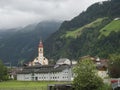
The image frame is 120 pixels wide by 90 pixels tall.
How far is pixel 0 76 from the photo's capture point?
162 meters

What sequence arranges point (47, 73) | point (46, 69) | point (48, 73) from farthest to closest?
point (46, 69)
point (47, 73)
point (48, 73)

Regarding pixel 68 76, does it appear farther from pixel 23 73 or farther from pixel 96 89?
pixel 96 89

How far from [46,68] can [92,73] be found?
320ft

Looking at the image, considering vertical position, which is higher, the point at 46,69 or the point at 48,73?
the point at 46,69

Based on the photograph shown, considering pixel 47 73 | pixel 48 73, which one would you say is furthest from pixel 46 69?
pixel 48 73

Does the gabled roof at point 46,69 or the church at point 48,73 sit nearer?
the church at point 48,73

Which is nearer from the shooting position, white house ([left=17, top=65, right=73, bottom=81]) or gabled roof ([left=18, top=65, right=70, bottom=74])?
white house ([left=17, top=65, right=73, bottom=81])

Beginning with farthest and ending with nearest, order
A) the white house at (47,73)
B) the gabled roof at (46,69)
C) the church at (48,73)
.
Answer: the gabled roof at (46,69) → the white house at (47,73) → the church at (48,73)

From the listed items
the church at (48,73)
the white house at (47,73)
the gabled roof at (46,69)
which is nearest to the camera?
the church at (48,73)

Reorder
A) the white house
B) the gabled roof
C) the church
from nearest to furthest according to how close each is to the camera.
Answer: the church → the white house → the gabled roof

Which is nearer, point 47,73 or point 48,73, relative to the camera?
point 48,73

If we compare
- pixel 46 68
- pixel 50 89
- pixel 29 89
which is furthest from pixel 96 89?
pixel 46 68

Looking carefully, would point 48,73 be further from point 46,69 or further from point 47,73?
point 46,69

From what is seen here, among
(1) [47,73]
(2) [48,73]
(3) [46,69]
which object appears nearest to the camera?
(2) [48,73]
